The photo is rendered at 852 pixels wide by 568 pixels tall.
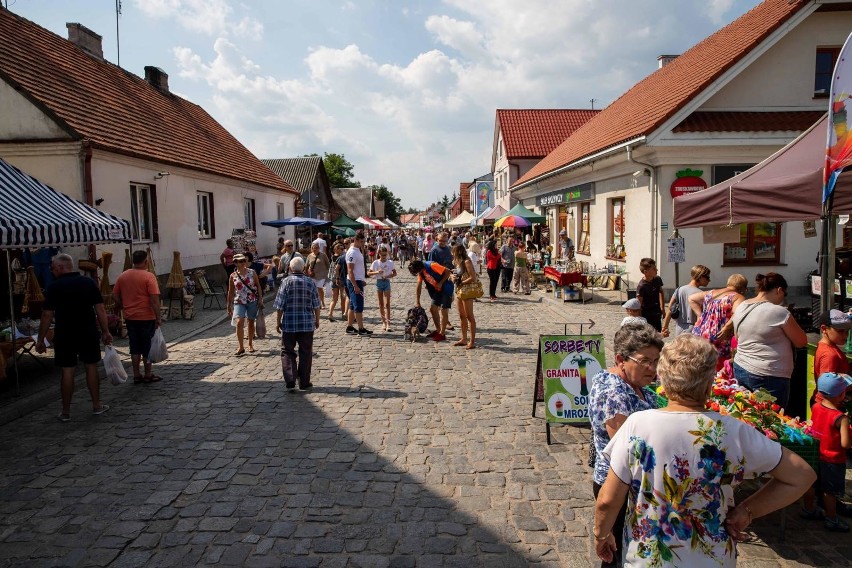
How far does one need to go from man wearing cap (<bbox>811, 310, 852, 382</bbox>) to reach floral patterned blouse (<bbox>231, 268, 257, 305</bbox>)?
801cm

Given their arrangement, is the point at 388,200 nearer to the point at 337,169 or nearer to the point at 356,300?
the point at 337,169

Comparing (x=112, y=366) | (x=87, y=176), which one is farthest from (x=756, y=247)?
(x=87, y=176)

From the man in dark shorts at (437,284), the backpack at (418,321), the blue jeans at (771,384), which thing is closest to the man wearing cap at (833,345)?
the blue jeans at (771,384)

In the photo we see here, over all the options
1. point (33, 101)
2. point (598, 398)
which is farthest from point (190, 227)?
point (598, 398)

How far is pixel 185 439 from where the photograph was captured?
234 inches

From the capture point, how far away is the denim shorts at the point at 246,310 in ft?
32.2

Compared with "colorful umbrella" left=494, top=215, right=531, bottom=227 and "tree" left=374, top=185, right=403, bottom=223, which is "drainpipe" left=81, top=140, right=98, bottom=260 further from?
"tree" left=374, top=185, right=403, bottom=223

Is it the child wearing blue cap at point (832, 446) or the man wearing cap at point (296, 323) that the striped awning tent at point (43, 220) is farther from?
the child wearing blue cap at point (832, 446)

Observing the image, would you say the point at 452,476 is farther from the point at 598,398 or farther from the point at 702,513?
the point at 702,513

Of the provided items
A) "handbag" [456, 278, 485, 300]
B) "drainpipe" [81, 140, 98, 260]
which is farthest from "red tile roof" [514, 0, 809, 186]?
"drainpipe" [81, 140, 98, 260]

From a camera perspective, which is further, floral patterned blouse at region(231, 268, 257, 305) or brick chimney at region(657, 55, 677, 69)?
brick chimney at region(657, 55, 677, 69)

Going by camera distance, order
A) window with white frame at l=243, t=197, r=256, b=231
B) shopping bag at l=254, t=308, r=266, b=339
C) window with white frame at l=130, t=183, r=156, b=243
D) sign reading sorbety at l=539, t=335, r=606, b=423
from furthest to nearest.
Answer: window with white frame at l=243, t=197, r=256, b=231 < window with white frame at l=130, t=183, r=156, b=243 < shopping bag at l=254, t=308, r=266, b=339 < sign reading sorbety at l=539, t=335, r=606, b=423

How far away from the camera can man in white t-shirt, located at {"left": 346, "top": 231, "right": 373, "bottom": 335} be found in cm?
1107

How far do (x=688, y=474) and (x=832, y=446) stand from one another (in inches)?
102
